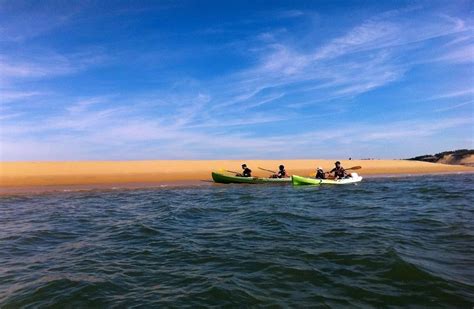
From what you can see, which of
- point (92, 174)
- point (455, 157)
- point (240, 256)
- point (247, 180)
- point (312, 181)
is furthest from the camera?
point (455, 157)

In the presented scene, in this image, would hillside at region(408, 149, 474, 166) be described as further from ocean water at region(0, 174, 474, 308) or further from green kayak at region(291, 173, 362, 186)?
ocean water at region(0, 174, 474, 308)

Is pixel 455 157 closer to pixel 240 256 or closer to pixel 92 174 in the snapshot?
pixel 92 174

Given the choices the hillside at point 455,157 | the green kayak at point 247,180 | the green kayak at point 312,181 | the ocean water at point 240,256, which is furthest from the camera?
the hillside at point 455,157

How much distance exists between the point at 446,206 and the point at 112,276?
13209 mm

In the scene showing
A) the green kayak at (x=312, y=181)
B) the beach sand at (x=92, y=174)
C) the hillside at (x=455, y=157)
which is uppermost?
the hillside at (x=455, y=157)

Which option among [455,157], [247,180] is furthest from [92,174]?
[455,157]

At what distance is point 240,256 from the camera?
324 inches

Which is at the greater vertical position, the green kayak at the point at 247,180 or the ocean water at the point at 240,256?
the green kayak at the point at 247,180

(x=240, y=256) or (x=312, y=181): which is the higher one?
(x=312, y=181)

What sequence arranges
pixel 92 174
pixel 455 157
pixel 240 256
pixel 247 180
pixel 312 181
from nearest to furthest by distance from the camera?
pixel 240 256, pixel 312 181, pixel 247 180, pixel 92 174, pixel 455 157

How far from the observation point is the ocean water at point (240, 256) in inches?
236

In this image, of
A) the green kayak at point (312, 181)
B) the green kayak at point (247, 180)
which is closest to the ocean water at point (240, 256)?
the green kayak at point (312, 181)

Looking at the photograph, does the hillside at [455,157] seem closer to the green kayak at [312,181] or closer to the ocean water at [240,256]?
the green kayak at [312,181]

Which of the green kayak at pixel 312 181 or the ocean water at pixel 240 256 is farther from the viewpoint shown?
the green kayak at pixel 312 181
